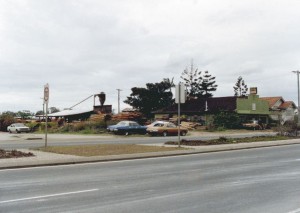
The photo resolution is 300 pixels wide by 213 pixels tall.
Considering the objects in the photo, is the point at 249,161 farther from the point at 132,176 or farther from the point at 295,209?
the point at 295,209

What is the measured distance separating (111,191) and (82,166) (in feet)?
16.7

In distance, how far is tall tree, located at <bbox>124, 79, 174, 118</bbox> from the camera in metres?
85.9

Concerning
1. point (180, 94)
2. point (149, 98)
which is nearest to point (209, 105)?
point (149, 98)

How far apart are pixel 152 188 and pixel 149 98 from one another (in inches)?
3024

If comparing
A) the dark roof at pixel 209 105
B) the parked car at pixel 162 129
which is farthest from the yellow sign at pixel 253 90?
the parked car at pixel 162 129

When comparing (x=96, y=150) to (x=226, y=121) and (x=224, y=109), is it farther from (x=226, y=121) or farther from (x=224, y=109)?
(x=224, y=109)

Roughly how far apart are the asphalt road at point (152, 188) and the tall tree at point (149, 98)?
7099 centimetres

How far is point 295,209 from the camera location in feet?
24.6

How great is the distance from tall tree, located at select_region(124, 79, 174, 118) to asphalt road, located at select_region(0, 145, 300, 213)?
70986mm

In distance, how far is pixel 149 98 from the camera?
283ft

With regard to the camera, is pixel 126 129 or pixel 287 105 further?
pixel 287 105

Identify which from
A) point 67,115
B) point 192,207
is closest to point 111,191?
point 192,207

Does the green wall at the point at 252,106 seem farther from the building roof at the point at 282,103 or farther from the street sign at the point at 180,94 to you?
the street sign at the point at 180,94

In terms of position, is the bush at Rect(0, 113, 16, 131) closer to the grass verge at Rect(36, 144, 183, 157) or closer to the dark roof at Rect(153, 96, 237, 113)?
the dark roof at Rect(153, 96, 237, 113)
